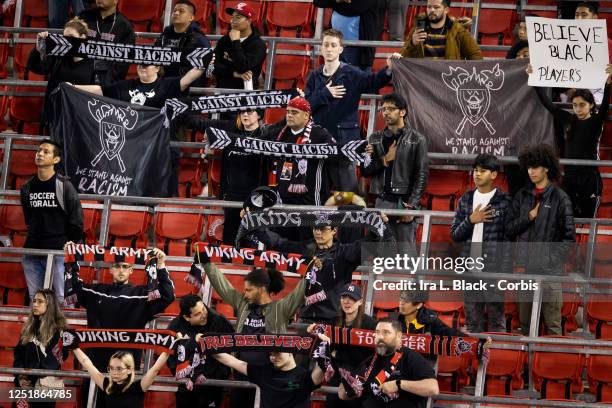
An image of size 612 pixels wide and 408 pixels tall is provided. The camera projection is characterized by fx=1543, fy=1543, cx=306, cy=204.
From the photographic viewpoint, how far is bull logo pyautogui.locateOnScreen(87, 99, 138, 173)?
50.8 ft

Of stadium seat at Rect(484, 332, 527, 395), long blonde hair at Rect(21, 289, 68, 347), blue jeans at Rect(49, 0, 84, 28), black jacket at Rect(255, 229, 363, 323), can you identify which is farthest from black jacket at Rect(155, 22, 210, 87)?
stadium seat at Rect(484, 332, 527, 395)

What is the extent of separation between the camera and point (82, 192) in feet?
49.7

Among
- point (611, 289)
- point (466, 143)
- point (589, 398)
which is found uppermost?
point (466, 143)

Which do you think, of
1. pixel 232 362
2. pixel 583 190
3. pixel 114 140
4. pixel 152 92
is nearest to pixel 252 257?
pixel 232 362

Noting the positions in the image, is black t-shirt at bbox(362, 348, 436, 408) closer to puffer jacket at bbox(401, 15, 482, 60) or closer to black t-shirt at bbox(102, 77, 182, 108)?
puffer jacket at bbox(401, 15, 482, 60)

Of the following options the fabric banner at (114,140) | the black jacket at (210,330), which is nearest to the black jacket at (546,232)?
the black jacket at (210,330)

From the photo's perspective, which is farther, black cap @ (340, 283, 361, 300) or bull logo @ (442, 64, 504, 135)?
bull logo @ (442, 64, 504, 135)

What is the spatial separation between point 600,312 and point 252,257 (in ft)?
10.4

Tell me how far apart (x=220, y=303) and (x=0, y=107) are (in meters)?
4.40

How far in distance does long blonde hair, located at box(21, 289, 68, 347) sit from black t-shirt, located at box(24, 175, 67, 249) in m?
0.93

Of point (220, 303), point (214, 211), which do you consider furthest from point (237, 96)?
point (220, 303)

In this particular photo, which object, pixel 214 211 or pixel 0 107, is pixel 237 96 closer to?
pixel 214 211

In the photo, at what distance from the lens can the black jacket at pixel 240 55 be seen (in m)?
15.7

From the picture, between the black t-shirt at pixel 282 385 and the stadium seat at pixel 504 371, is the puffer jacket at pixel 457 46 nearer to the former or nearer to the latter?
the stadium seat at pixel 504 371
